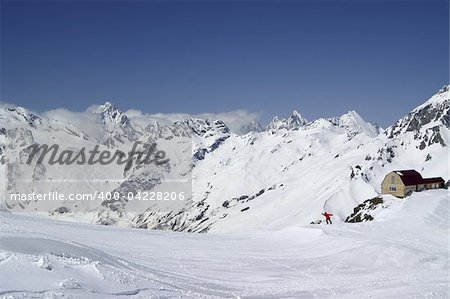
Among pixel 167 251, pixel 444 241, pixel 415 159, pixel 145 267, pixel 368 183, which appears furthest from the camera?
pixel 415 159

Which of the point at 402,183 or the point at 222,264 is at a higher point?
the point at 402,183

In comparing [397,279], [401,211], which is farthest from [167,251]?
[401,211]

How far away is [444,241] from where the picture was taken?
3906cm

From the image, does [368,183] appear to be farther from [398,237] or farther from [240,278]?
[240,278]

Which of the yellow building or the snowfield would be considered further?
the yellow building

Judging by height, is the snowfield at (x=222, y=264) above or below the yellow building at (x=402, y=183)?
below

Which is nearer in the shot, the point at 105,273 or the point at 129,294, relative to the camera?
the point at 129,294

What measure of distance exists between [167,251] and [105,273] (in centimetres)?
1177

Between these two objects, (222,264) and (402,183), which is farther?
(402,183)

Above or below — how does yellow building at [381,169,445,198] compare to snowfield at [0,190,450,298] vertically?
above

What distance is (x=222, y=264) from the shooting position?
88.2ft

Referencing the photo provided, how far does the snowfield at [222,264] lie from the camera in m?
16.6

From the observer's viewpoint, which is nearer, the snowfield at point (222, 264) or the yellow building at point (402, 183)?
the snowfield at point (222, 264)

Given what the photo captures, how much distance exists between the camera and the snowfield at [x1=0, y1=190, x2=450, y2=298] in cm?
1659
